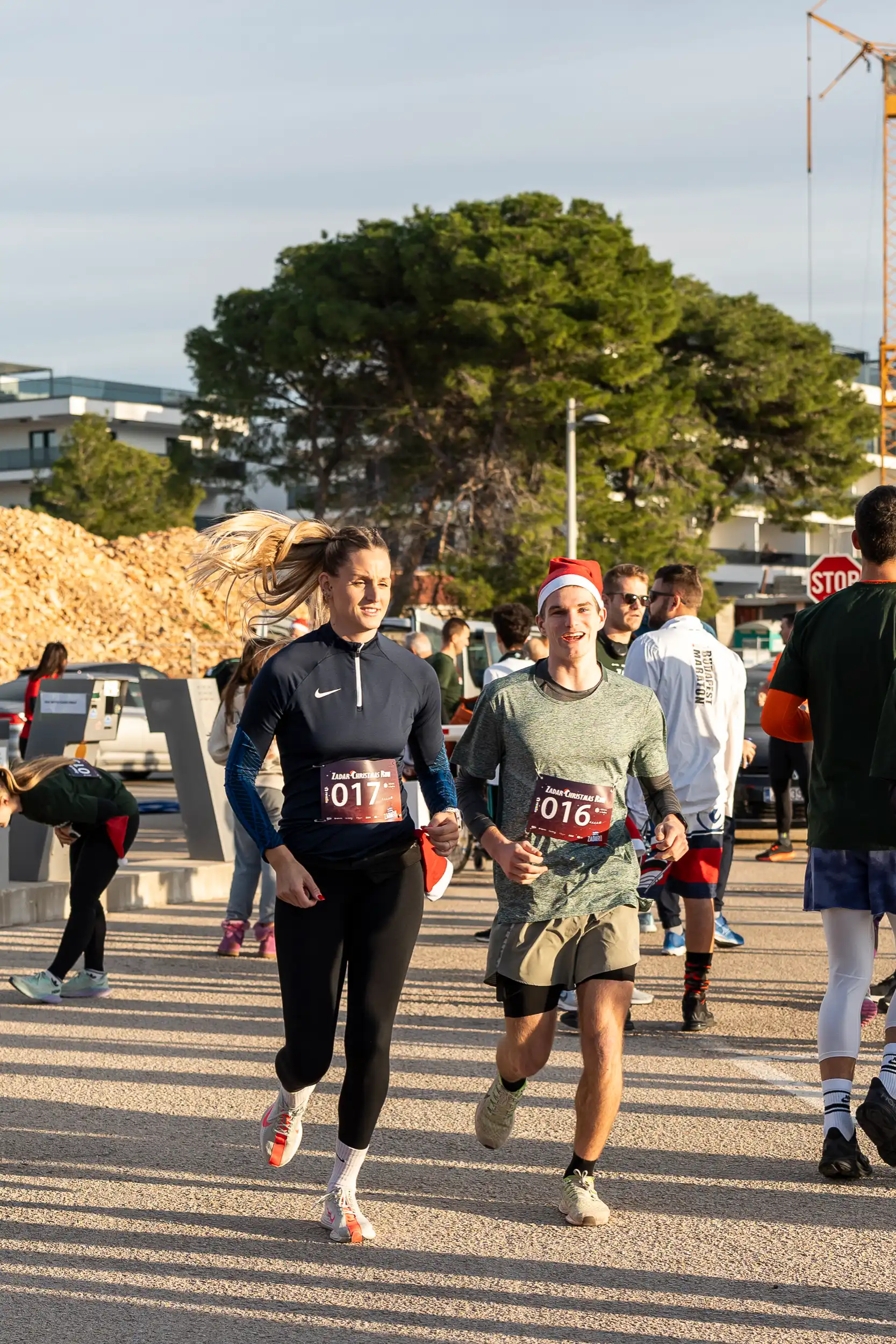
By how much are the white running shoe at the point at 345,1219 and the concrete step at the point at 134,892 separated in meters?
6.50

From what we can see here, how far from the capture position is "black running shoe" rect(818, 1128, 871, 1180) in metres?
5.31

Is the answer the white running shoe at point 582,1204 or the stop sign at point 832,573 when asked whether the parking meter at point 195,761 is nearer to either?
the white running shoe at point 582,1204

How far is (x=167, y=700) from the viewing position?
13.8 m

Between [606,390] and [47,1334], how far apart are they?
37.3 m

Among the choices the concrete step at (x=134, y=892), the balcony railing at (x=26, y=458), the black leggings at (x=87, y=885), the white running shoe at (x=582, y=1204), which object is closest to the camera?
the white running shoe at (x=582, y=1204)

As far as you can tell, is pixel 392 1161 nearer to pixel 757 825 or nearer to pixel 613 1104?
pixel 613 1104

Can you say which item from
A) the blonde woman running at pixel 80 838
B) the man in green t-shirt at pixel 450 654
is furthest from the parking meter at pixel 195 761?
the blonde woman running at pixel 80 838

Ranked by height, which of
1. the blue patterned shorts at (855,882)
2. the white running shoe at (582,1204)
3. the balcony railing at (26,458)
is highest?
the balcony railing at (26,458)

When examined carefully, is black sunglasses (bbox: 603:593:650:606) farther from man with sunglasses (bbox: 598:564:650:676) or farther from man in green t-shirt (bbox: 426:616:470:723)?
man in green t-shirt (bbox: 426:616:470:723)

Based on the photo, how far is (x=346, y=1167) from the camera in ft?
15.7

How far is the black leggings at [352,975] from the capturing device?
189 inches

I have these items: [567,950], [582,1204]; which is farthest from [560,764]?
[582,1204]

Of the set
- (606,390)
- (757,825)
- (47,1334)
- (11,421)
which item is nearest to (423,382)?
(606,390)

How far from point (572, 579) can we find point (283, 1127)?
181 centimetres
